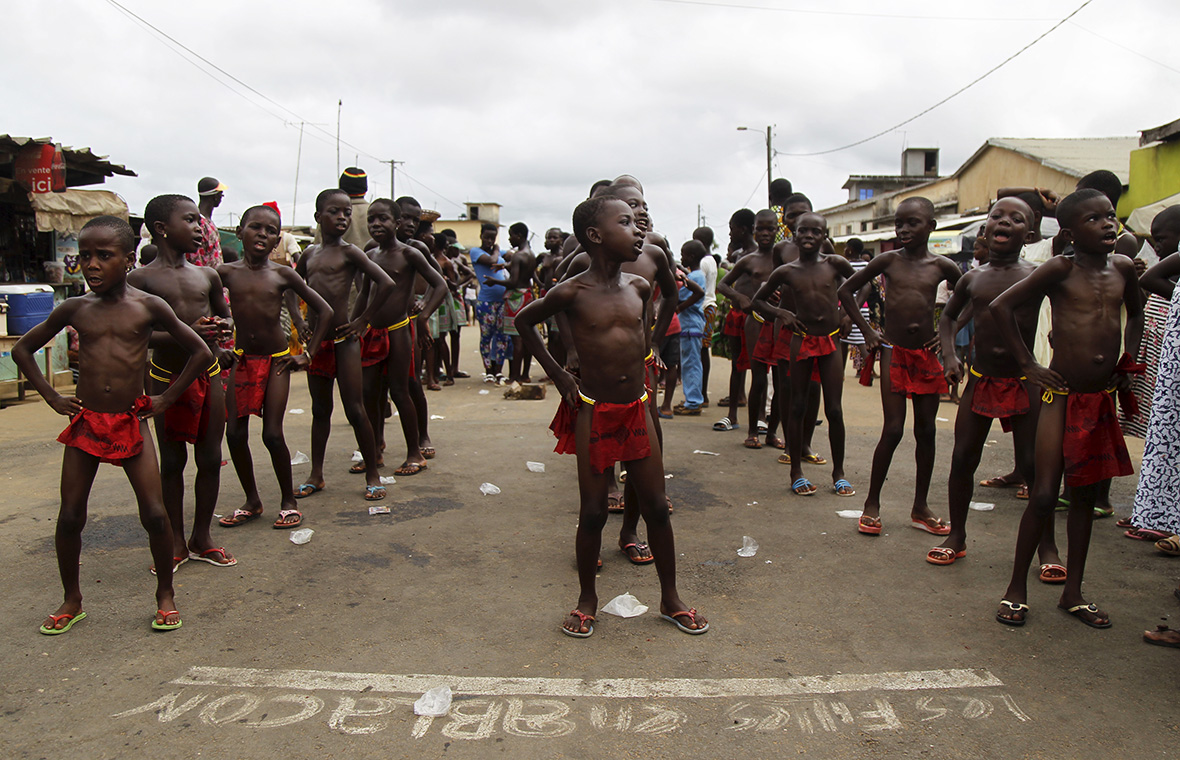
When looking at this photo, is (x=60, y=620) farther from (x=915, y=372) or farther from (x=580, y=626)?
(x=915, y=372)

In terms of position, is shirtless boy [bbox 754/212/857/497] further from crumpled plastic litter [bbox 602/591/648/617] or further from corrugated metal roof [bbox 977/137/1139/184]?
corrugated metal roof [bbox 977/137/1139/184]

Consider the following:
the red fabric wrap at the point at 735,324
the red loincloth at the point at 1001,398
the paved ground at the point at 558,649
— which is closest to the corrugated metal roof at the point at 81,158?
the paved ground at the point at 558,649

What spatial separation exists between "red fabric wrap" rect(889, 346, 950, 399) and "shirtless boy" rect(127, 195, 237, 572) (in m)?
4.04

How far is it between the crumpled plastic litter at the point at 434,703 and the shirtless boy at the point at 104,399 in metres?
1.45

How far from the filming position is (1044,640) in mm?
3576

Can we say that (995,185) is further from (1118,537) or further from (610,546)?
(610,546)

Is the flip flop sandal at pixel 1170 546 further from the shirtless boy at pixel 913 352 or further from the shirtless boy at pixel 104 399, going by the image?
the shirtless boy at pixel 104 399

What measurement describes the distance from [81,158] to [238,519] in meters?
9.09

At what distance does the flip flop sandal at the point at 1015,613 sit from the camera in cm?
372

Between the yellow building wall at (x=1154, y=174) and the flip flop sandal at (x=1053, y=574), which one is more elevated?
the yellow building wall at (x=1154, y=174)

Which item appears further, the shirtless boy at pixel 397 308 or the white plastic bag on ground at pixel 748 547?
the shirtless boy at pixel 397 308

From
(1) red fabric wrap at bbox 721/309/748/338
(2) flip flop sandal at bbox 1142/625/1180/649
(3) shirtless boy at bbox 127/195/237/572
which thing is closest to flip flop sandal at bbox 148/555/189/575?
(3) shirtless boy at bbox 127/195/237/572

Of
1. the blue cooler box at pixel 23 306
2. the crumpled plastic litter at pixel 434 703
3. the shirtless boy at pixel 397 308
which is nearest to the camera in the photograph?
the crumpled plastic litter at pixel 434 703

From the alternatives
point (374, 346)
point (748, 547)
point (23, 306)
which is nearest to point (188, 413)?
point (374, 346)
